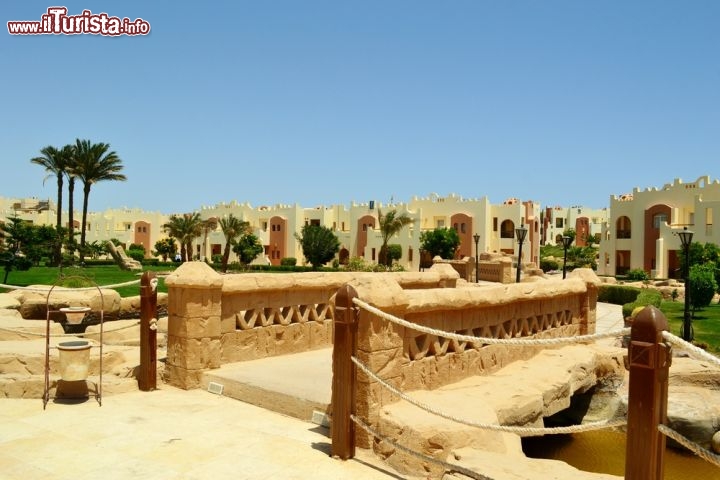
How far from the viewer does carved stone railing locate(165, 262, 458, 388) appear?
23.8 feet

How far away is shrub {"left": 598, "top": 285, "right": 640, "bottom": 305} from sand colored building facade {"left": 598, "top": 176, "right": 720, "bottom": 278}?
1656 centimetres

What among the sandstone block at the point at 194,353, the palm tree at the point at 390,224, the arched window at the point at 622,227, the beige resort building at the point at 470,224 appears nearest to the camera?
the sandstone block at the point at 194,353

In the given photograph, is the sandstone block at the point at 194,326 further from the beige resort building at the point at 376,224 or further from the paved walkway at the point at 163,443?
the beige resort building at the point at 376,224

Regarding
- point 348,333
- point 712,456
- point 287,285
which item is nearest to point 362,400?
point 348,333

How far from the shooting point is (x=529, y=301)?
26.5ft

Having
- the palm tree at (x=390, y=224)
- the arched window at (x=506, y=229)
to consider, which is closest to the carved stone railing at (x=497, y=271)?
the palm tree at (x=390, y=224)

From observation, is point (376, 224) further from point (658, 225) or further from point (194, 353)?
point (194, 353)

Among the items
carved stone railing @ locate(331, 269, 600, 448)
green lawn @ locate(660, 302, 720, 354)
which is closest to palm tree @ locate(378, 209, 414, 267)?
green lawn @ locate(660, 302, 720, 354)

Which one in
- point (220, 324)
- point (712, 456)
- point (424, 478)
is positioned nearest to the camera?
point (712, 456)

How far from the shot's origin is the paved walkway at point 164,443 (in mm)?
4527

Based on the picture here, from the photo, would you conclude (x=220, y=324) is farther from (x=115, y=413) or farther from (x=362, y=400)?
(x=362, y=400)

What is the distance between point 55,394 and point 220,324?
200cm

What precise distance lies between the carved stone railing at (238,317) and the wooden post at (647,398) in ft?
12.2

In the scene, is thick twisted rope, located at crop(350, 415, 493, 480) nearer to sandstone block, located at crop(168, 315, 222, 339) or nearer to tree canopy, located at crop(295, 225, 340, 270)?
sandstone block, located at crop(168, 315, 222, 339)
